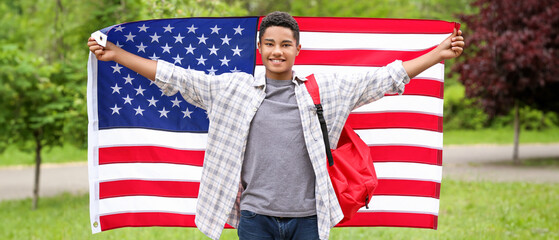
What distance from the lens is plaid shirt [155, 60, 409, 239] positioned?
9.61ft

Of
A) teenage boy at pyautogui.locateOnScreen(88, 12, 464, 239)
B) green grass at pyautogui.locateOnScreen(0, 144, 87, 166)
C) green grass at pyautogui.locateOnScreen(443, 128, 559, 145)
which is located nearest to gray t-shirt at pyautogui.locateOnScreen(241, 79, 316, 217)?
teenage boy at pyautogui.locateOnScreen(88, 12, 464, 239)

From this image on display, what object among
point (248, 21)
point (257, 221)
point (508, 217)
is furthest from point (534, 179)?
point (257, 221)

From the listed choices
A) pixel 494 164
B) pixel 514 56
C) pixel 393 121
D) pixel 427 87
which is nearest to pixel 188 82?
pixel 393 121

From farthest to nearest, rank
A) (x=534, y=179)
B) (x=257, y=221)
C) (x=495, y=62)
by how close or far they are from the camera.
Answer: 1. (x=495, y=62)
2. (x=534, y=179)
3. (x=257, y=221)

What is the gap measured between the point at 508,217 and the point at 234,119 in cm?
562

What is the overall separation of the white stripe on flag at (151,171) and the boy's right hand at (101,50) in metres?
1.24

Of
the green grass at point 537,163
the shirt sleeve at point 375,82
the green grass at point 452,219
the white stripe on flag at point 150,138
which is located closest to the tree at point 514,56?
the green grass at point 537,163

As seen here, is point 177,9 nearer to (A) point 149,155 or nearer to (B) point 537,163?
(A) point 149,155

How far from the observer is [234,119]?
2.99 meters

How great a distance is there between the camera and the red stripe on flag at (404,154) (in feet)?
14.0

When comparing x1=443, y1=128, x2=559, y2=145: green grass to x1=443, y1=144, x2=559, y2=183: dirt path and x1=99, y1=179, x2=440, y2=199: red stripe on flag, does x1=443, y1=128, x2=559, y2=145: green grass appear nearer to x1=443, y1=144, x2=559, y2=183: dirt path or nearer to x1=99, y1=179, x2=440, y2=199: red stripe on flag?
x1=443, y1=144, x2=559, y2=183: dirt path

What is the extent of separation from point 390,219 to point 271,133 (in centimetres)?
179

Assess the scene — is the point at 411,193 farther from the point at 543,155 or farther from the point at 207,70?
the point at 543,155

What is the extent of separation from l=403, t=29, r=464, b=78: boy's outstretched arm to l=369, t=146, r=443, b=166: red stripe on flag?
114 centimetres
